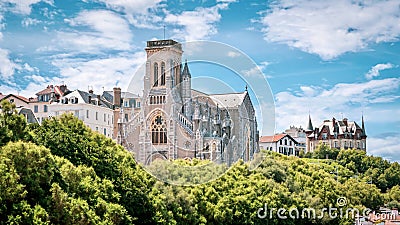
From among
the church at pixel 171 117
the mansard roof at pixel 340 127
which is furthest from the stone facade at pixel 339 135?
the church at pixel 171 117

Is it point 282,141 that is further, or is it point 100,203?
point 282,141

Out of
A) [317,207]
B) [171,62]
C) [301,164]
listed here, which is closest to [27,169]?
[317,207]

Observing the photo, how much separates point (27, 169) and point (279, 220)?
24783 millimetres

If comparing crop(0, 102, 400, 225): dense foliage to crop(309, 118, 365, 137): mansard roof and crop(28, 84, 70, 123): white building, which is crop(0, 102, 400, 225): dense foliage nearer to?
crop(28, 84, 70, 123): white building

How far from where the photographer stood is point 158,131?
74.8 metres

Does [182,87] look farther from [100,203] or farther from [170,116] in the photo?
[100,203]

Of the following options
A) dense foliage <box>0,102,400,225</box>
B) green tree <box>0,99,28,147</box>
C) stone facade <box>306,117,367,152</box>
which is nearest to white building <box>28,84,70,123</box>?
dense foliage <box>0,102,400,225</box>

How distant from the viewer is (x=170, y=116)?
76.5 meters

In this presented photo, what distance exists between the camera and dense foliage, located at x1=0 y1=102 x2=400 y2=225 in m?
21.5

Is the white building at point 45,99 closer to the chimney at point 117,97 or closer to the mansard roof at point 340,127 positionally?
the chimney at point 117,97

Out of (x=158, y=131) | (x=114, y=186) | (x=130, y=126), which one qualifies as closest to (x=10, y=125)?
(x=114, y=186)

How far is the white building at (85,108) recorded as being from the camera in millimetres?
68375

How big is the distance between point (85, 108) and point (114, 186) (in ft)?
134

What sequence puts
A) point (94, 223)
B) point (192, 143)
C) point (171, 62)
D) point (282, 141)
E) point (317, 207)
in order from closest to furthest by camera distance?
point (94, 223) → point (317, 207) → point (171, 62) → point (192, 143) → point (282, 141)
